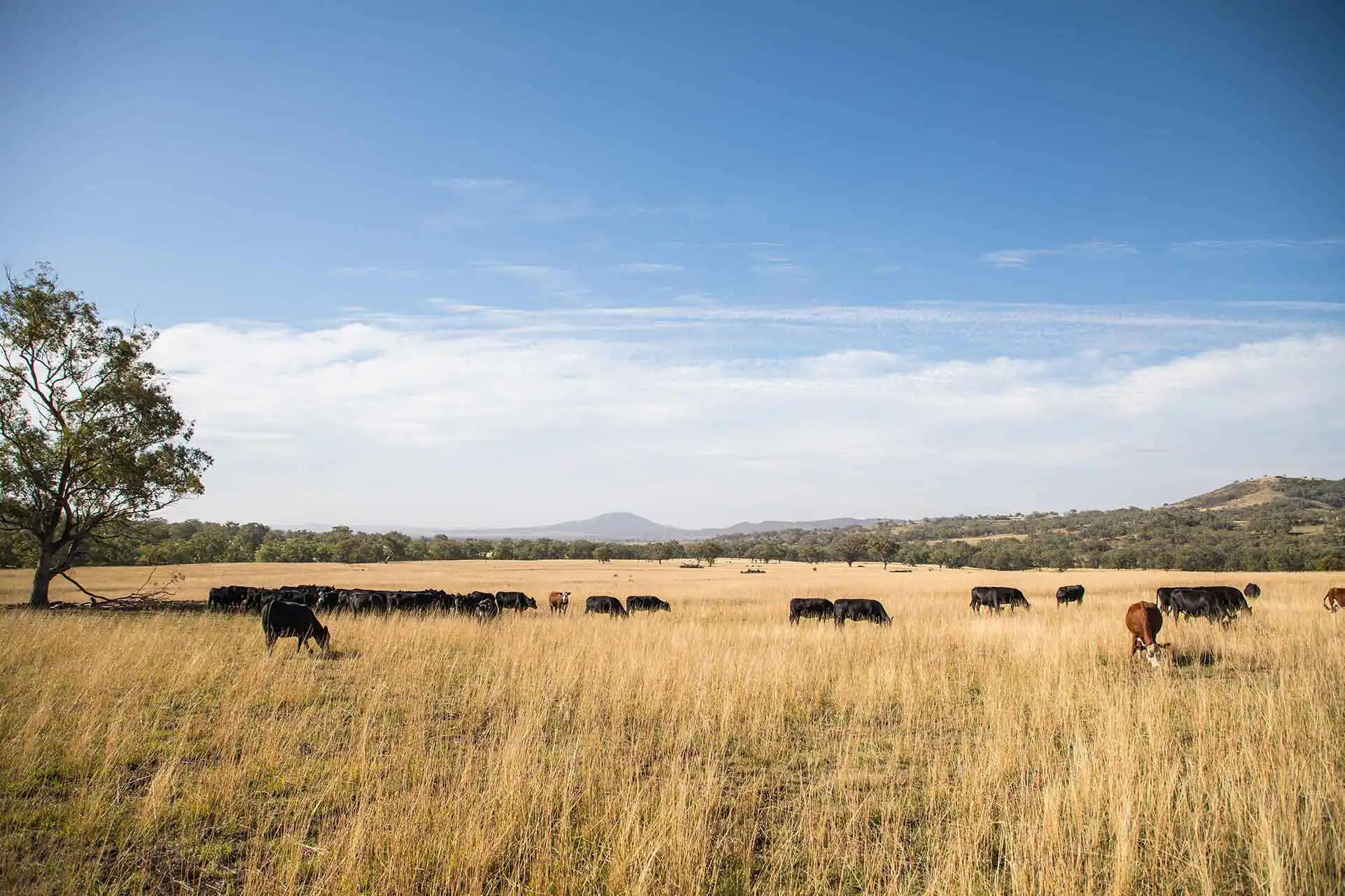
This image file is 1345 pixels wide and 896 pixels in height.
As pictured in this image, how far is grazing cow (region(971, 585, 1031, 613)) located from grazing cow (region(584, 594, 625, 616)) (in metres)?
15.2

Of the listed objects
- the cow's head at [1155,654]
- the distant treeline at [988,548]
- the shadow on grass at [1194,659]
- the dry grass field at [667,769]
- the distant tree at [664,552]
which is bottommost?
the distant tree at [664,552]

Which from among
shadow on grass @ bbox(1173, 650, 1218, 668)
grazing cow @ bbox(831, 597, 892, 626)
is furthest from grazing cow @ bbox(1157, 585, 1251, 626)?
grazing cow @ bbox(831, 597, 892, 626)

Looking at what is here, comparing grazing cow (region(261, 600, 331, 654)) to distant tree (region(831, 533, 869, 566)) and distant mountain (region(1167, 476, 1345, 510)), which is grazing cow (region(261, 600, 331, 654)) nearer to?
distant tree (region(831, 533, 869, 566))

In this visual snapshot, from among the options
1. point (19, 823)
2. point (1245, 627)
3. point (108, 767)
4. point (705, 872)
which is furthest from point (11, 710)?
point (1245, 627)

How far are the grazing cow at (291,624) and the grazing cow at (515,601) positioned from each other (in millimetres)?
10766

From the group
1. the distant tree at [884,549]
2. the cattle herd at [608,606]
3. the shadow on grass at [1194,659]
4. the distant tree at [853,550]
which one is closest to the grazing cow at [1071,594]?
the cattle herd at [608,606]

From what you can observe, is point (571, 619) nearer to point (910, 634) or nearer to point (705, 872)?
point (910, 634)

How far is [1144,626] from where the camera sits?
12977mm

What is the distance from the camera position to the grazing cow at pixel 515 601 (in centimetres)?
2575

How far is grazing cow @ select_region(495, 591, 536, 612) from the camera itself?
25.7 meters

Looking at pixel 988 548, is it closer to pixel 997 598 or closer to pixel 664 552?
pixel 664 552

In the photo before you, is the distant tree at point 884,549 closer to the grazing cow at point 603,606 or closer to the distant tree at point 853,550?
the distant tree at point 853,550

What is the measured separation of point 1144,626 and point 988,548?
8590cm

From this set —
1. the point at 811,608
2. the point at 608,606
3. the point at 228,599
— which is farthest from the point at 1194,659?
the point at 228,599
